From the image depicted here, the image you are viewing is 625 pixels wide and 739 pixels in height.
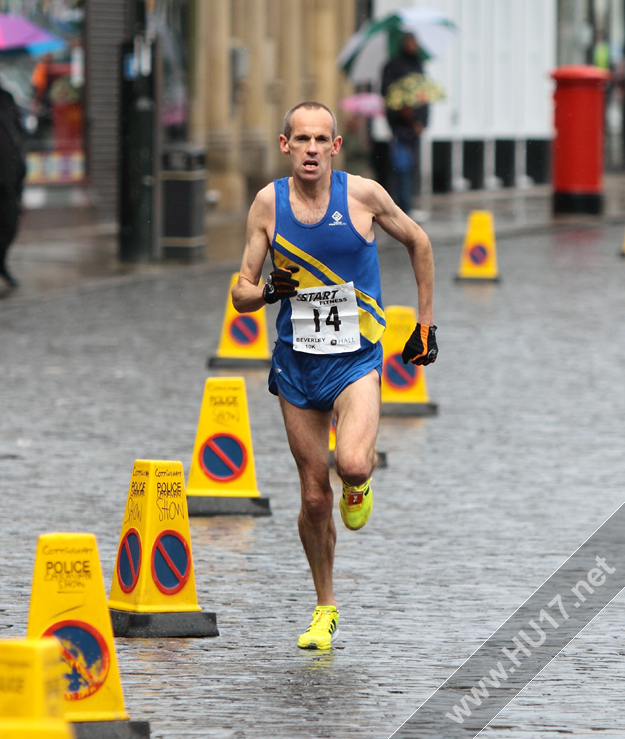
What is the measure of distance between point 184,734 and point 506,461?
4335 mm

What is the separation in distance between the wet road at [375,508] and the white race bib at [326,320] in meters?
0.91

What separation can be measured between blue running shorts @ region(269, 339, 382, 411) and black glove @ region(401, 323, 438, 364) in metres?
0.10

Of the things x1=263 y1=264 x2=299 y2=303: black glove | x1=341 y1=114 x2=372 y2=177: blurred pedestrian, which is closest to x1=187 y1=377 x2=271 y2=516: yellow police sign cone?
x1=263 y1=264 x2=299 y2=303: black glove

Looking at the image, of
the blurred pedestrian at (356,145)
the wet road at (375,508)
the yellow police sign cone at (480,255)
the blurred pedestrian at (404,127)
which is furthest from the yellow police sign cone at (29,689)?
the blurred pedestrian at (356,145)

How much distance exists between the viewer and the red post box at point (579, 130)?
24.3 meters

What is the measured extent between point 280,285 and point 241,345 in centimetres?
664

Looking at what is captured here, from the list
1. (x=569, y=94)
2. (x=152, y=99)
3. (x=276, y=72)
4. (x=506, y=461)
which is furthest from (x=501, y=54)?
(x=506, y=461)

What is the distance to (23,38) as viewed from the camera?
1534cm

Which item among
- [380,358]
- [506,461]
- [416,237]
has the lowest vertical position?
[506,461]

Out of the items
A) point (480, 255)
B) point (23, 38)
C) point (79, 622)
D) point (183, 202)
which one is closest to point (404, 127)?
point (183, 202)

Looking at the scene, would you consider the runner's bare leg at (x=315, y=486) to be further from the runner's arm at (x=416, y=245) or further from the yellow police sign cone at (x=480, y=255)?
the yellow police sign cone at (x=480, y=255)

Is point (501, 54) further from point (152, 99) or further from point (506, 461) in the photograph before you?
point (506, 461)

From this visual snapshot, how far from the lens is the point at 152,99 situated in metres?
17.5
